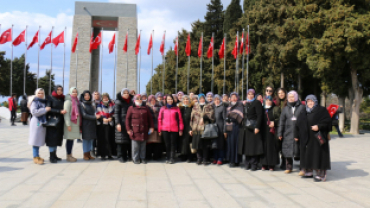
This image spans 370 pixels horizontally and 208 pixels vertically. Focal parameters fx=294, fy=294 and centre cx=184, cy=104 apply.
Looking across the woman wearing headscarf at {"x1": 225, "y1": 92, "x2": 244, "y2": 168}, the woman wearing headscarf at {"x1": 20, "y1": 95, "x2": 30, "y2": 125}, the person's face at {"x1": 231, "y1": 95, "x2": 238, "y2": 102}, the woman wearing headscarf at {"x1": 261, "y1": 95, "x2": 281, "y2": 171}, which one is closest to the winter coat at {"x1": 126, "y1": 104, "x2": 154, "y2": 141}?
the woman wearing headscarf at {"x1": 225, "y1": 92, "x2": 244, "y2": 168}

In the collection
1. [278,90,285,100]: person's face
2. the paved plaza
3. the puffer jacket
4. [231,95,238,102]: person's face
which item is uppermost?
[278,90,285,100]: person's face

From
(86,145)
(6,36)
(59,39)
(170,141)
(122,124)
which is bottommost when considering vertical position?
(86,145)

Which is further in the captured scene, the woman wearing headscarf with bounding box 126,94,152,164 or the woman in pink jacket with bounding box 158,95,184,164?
the woman in pink jacket with bounding box 158,95,184,164

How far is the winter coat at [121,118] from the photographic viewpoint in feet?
24.0

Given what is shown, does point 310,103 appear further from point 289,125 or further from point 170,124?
point 170,124

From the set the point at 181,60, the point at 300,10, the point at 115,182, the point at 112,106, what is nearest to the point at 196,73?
the point at 181,60

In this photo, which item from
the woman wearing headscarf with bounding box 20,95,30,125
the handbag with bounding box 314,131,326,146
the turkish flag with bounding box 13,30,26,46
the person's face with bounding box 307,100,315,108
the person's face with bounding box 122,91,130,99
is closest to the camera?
the handbag with bounding box 314,131,326,146

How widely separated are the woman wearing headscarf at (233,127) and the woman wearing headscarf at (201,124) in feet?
1.39

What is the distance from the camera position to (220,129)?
23.8ft

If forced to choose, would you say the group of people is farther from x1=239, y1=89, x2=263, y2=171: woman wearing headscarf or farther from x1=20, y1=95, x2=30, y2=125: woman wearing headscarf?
x1=20, y1=95, x2=30, y2=125: woman wearing headscarf

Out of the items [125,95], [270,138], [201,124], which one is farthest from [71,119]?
[270,138]

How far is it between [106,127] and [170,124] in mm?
1695

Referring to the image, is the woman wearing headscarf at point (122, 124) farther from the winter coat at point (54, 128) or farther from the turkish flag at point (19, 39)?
the turkish flag at point (19, 39)

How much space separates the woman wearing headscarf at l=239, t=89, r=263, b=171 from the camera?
6.55 meters
